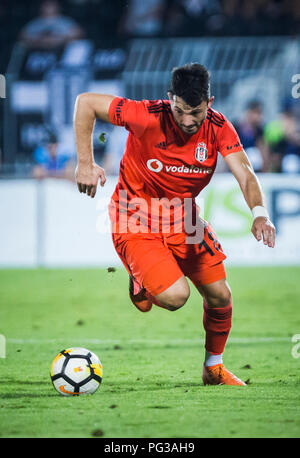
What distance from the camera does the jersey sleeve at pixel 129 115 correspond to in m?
5.10

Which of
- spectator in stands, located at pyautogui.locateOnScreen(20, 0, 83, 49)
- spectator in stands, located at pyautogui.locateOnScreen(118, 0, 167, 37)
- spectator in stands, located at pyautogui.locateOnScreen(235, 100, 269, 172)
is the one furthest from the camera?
spectator in stands, located at pyautogui.locateOnScreen(118, 0, 167, 37)

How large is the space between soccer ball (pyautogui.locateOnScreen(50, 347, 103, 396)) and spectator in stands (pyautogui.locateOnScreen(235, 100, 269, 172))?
9091 mm

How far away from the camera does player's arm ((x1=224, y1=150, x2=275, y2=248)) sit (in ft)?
15.0

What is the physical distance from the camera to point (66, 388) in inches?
192

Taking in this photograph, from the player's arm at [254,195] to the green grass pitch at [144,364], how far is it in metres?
0.98

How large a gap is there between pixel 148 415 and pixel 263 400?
2.60 feet

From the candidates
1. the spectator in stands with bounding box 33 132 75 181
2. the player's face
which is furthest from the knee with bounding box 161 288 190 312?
the spectator in stands with bounding box 33 132 75 181

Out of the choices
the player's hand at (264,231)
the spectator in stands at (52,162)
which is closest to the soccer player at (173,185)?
the player's hand at (264,231)

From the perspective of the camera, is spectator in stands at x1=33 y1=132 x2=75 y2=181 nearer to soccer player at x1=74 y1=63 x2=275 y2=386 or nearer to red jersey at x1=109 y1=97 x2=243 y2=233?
soccer player at x1=74 y1=63 x2=275 y2=386

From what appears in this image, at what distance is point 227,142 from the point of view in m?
5.15

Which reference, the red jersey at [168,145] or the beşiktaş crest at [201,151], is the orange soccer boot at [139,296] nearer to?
the red jersey at [168,145]

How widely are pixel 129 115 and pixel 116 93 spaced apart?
10.1 m

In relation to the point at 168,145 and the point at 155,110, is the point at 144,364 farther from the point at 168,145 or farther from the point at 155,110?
the point at 155,110

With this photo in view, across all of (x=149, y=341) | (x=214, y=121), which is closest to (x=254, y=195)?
(x=214, y=121)
